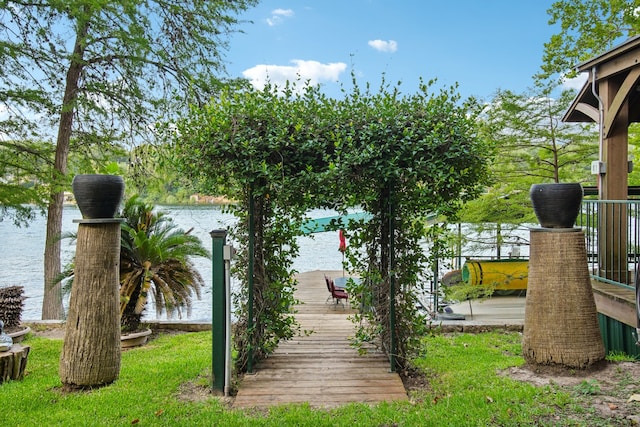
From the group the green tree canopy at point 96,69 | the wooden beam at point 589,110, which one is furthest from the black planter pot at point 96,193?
the wooden beam at point 589,110

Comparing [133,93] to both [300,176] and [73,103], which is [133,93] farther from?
[300,176]

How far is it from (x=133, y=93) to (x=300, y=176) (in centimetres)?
656

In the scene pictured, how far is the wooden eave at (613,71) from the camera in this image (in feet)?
17.2

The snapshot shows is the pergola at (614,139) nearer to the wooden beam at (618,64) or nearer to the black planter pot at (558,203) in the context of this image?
the wooden beam at (618,64)

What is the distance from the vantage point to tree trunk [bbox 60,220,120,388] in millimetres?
3957

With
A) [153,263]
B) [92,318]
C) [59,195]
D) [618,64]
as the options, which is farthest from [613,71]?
[59,195]

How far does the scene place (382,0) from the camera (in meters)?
9.91

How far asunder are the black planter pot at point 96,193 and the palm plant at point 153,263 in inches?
112

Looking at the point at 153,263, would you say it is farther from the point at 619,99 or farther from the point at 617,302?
the point at 619,99

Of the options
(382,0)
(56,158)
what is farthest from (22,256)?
(382,0)

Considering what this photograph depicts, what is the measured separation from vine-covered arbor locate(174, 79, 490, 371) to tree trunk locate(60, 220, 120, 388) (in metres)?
1.08

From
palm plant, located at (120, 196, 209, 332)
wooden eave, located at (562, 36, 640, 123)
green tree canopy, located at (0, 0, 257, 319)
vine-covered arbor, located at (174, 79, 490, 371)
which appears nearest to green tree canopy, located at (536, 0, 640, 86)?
wooden eave, located at (562, 36, 640, 123)

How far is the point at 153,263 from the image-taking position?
7.14 metres

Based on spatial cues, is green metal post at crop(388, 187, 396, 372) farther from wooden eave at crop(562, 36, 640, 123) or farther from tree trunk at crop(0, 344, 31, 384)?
tree trunk at crop(0, 344, 31, 384)
